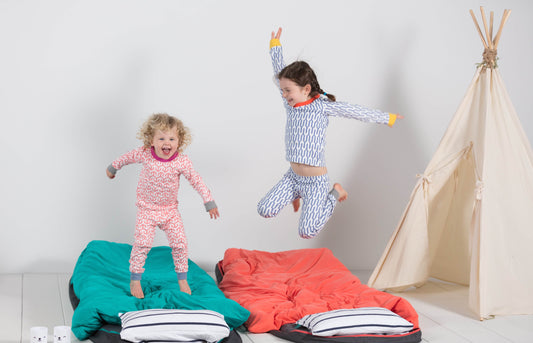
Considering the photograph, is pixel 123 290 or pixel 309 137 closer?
pixel 123 290

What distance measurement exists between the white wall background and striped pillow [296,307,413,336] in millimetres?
1417

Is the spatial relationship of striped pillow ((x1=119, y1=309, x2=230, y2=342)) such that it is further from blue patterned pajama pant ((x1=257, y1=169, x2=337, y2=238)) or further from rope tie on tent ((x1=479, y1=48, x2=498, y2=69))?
rope tie on tent ((x1=479, y1=48, x2=498, y2=69))

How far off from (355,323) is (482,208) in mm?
1107

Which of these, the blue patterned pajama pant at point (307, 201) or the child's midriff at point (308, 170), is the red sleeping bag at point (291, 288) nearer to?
the blue patterned pajama pant at point (307, 201)

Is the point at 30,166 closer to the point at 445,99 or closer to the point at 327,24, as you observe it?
the point at 327,24

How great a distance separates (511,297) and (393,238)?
743 millimetres

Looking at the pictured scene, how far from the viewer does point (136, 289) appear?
3137 mm

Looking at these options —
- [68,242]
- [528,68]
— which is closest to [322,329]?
[68,242]

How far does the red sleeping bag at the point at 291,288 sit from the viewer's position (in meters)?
3.03

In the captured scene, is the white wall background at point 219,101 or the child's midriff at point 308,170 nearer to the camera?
the child's midriff at point 308,170

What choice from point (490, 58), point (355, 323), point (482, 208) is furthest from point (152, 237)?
point (490, 58)

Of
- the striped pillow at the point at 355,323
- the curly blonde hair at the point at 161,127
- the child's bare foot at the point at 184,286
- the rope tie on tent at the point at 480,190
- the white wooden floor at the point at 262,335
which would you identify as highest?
the curly blonde hair at the point at 161,127

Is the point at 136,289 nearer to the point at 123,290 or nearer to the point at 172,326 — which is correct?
the point at 123,290

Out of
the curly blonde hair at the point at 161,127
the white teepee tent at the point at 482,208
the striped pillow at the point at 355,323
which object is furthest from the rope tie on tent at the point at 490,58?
the curly blonde hair at the point at 161,127
